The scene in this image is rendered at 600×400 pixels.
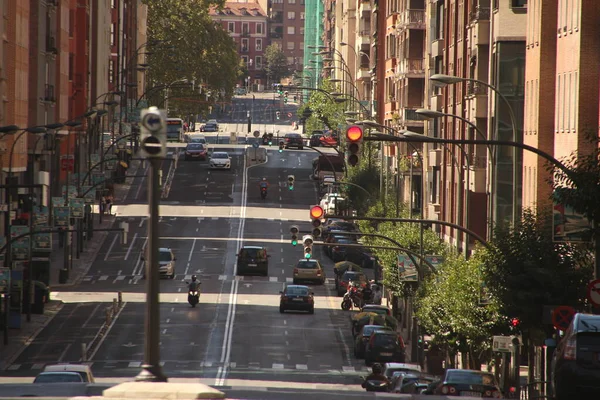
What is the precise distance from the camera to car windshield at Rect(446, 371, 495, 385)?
31.8 meters

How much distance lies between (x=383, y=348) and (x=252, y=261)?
→ 25.9 metres

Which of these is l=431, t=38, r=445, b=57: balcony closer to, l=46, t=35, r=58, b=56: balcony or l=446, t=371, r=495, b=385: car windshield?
l=46, t=35, r=58, b=56: balcony

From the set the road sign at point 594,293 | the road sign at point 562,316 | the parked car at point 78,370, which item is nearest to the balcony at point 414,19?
the parked car at point 78,370

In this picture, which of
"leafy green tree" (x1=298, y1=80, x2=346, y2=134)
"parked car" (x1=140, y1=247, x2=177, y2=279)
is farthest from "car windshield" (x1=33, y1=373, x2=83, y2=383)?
"leafy green tree" (x1=298, y1=80, x2=346, y2=134)

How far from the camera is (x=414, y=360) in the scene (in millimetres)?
54312

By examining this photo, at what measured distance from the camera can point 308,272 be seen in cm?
7394

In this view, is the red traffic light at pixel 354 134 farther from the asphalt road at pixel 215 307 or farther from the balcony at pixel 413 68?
the balcony at pixel 413 68

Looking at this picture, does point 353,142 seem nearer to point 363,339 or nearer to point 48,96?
point 363,339

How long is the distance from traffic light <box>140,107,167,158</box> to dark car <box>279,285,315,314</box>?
49.3 m

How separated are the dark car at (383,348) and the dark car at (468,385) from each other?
18306mm

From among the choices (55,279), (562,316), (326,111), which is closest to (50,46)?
(55,279)

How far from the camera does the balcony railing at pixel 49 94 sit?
77.9 metres

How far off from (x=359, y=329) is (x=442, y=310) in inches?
551

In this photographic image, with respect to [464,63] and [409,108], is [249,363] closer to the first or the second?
[464,63]
